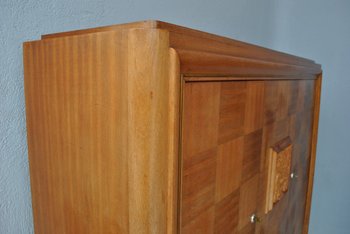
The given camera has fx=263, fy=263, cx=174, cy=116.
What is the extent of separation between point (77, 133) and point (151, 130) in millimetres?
173

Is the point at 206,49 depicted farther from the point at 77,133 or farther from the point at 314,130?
the point at 314,130

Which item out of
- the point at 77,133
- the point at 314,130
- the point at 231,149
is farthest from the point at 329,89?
the point at 77,133

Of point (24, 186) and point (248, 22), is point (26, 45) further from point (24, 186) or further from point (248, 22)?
point (248, 22)

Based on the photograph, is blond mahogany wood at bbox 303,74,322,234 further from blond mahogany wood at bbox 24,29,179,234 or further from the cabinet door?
blond mahogany wood at bbox 24,29,179,234

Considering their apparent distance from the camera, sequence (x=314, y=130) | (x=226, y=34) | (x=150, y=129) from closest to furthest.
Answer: (x=150, y=129)
(x=314, y=130)
(x=226, y=34)

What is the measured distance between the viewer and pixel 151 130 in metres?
0.31

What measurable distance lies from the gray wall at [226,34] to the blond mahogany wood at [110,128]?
0.11 meters

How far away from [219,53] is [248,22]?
1.13m

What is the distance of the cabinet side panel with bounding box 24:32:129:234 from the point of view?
34 centimetres

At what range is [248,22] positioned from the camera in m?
1.41

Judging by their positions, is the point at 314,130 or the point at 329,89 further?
the point at 329,89

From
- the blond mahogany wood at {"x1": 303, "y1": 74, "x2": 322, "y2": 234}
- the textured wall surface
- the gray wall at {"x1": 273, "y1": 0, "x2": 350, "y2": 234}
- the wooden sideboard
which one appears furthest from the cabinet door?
the gray wall at {"x1": 273, "y1": 0, "x2": 350, "y2": 234}

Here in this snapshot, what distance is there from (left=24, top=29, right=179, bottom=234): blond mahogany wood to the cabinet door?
0.05 metres

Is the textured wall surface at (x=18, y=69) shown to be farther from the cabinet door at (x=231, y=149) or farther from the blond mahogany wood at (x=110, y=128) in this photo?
the cabinet door at (x=231, y=149)
